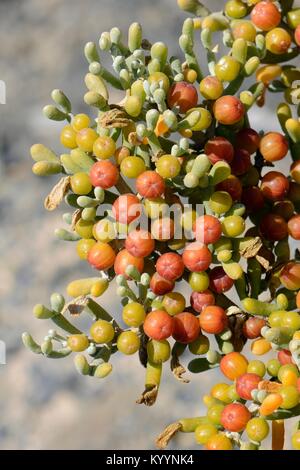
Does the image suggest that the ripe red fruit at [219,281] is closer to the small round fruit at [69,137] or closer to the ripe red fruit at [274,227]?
the ripe red fruit at [274,227]

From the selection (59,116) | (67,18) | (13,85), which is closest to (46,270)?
(13,85)

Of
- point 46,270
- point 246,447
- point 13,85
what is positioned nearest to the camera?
point 246,447

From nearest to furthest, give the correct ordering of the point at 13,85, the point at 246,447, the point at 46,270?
the point at 246,447, the point at 46,270, the point at 13,85

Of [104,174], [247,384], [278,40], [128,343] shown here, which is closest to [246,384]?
[247,384]

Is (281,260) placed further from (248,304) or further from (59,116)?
(59,116)

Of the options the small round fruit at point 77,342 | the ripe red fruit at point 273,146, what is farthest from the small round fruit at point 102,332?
the ripe red fruit at point 273,146

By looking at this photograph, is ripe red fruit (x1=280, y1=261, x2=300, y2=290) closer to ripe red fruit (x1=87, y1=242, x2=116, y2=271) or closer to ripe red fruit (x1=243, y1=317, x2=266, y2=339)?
ripe red fruit (x1=243, y1=317, x2=266, y2=339)

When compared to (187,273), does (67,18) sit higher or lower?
lower
